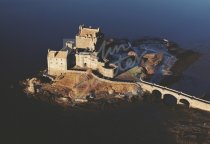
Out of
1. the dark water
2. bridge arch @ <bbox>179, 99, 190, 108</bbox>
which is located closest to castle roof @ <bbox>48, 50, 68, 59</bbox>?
the dark water

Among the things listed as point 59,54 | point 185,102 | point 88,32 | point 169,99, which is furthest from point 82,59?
point 185,102

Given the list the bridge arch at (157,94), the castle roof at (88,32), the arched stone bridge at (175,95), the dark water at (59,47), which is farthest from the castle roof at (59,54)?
the bridge arch at (157,94)

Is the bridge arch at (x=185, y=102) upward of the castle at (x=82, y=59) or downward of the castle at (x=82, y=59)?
downward

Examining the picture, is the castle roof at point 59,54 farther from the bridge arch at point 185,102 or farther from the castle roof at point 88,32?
the bridge arch at point 185,102

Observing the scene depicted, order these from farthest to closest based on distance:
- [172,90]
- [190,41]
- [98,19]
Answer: [98,19] < [190,41] < [172,90]

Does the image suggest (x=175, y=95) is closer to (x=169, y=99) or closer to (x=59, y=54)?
(x=169, y=99)

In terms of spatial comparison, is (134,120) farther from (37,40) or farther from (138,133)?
(37,40)

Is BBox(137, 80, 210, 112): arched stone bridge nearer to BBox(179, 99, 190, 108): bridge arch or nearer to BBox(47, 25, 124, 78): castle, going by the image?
BBox(179, 99, 190, 108): bridge arch

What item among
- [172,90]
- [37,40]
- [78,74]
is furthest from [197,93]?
[37,40]
